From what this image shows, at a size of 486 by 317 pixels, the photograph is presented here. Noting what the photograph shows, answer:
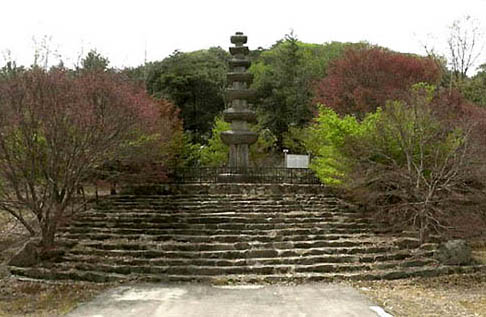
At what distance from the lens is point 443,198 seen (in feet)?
55.3

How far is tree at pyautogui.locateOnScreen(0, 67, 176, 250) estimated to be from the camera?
46.7ft

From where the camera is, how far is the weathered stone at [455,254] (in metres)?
15.1

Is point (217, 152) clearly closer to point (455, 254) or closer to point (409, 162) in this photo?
point (409, 162)

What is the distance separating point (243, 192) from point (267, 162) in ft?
36.1

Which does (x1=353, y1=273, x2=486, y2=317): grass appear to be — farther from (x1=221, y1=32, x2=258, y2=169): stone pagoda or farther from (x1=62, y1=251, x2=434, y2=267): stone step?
(x1=221, y1=32, x2=258, y2=169): stone pagoda

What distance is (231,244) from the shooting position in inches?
648

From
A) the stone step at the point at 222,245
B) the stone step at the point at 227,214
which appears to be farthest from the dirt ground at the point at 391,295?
the stone step at the point at 227,214

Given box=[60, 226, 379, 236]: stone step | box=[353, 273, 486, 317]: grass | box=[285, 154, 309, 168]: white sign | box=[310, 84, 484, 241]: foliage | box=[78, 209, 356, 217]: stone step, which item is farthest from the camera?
box=[285, 154, 309, 168]: white sign

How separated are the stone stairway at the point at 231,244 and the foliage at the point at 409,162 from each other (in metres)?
1.21

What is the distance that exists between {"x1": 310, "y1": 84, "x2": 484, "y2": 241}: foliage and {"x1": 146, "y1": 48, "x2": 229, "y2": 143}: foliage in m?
21.8

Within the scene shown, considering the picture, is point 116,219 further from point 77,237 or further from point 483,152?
point 483,152

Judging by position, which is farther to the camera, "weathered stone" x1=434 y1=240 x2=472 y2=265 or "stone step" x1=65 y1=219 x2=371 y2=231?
"stone step" x1=65 y1=219 x2=371 y2=231

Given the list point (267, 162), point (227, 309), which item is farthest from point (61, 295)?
point (267, 162)

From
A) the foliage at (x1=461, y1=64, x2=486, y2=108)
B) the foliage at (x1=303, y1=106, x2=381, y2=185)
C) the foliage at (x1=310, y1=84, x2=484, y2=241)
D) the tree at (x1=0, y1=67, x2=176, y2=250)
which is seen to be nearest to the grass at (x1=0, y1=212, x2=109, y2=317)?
the tree at (x1=0, y1=67, x2=176, y2=250)
